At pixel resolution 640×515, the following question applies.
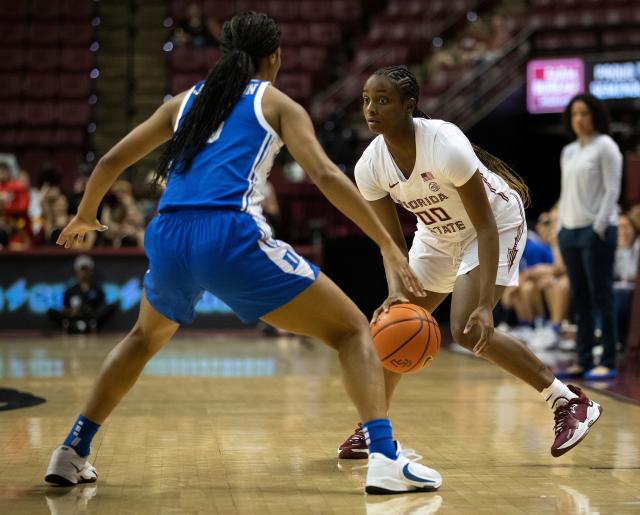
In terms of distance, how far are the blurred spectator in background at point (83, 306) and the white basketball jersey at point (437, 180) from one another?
7704 mm

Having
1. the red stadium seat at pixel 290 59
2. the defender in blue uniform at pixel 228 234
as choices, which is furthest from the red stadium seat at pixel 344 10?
the defender in blue uniform at pixel 228 234

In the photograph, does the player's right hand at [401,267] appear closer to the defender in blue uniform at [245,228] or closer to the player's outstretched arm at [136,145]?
the defender in blue uniform at [245,228]

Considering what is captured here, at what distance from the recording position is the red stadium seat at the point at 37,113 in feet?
57.3

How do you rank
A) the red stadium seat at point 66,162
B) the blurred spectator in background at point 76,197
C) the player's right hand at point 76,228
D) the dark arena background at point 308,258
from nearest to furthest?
the player's right hand at point 76,228, the dark arena background at point 308,258, the blurred spectator in background at point 76,197, the red stadium seat at point 66,162

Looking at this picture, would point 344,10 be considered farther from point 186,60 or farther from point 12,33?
point 12,33

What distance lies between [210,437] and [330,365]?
11.5ft

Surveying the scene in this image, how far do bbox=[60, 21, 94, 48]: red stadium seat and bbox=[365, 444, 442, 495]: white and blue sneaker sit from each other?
15.9 m

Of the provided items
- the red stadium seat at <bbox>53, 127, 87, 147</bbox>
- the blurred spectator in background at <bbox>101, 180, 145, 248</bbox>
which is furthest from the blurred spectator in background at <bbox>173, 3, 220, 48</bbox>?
the blurred spectator in background at <bbox>101, 180, 145, 248</bbox>

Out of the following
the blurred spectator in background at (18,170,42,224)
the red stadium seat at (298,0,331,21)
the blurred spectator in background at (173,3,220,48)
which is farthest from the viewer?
the red stadium seat at (298,0,331,21)

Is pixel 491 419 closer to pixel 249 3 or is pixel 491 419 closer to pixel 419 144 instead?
pixel 419 144

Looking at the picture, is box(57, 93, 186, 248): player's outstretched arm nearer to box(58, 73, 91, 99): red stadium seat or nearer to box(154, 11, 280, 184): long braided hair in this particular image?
box(154, 11, 280, 184): long braided hair

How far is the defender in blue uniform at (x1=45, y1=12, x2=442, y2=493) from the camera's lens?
12.0 ft

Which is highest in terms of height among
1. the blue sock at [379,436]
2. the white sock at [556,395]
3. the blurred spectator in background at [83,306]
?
the blue sock at [379,436]

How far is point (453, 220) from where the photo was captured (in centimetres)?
472
